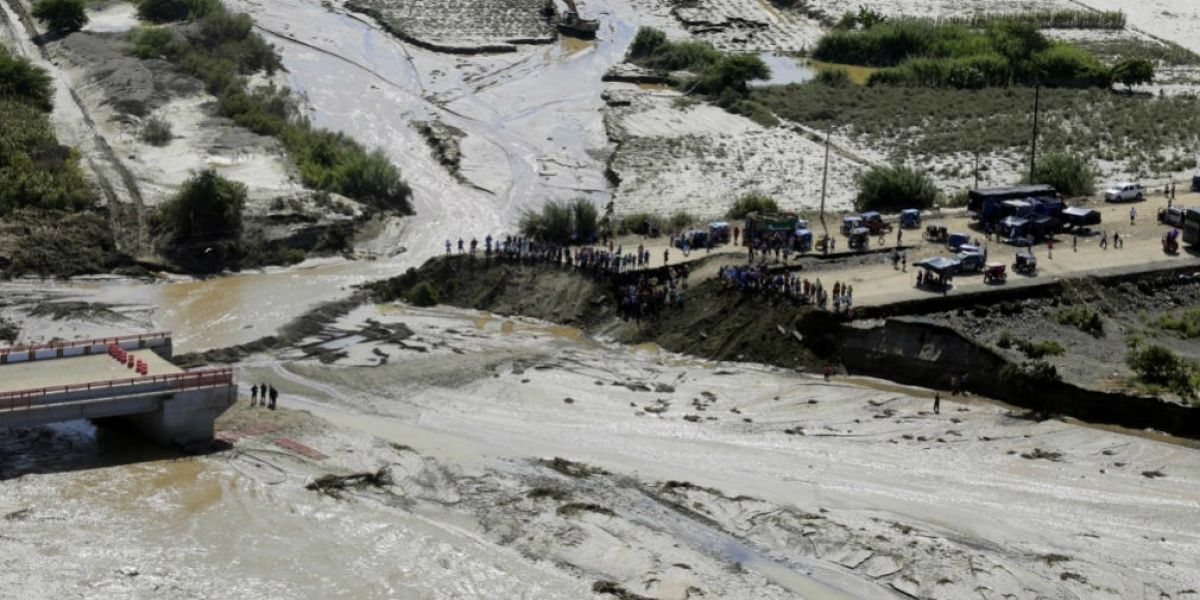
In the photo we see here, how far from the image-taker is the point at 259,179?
7600 cm

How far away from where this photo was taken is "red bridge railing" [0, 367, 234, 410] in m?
46.9

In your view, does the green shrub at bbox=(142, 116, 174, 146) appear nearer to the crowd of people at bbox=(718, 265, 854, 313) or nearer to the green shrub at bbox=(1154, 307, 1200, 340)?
the crowd of people at bbox=(718, 265, 854, 313)

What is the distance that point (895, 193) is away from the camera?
7362cm

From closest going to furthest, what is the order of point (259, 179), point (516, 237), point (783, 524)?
point (783, 524)
point (516, 237)
point (259, 179)

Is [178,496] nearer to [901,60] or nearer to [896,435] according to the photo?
[896,435]

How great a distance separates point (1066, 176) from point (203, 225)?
36.8 metres

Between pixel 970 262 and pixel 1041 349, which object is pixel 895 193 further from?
pixel 1041 349

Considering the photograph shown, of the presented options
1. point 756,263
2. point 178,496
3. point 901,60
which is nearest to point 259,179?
point 756,263

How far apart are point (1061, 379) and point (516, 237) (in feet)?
81.0

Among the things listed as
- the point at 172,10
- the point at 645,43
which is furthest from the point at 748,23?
the point at 172,10

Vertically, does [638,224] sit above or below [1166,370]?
above

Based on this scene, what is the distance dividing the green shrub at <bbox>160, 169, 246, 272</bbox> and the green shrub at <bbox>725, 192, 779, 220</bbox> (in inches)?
805

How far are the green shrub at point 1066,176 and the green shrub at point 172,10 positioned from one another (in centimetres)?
5034

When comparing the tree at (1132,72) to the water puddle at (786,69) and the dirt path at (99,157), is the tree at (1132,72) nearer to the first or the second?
the water puddle at (786,69)
